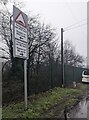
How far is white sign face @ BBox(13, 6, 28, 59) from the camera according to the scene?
10183mm

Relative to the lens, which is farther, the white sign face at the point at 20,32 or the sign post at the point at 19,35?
the white sign face at the point at 20,32

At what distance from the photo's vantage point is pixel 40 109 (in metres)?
10.5

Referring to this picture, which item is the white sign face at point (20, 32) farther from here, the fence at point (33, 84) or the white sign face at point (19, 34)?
the fence at point (33, 84)

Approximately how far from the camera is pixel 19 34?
10586 millimetres

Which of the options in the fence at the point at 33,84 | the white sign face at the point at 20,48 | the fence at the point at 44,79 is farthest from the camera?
the fence at the point at 44,79

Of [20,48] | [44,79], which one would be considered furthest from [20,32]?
[44,79]

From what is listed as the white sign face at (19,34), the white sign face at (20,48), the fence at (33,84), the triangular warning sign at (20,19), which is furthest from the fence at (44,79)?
the triangular warning sign at (20,19)

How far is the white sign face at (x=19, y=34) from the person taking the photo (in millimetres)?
10183

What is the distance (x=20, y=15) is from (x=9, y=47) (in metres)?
15.6

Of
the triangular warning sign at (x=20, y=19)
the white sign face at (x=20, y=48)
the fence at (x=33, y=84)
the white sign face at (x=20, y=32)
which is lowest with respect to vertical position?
the fence at (x=33, y=84)

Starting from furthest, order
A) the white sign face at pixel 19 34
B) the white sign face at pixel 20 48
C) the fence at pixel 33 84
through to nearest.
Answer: the fence at pixel 33 84 → the white sign face at pixel 20 48 → the white sign face at pixel 19 34

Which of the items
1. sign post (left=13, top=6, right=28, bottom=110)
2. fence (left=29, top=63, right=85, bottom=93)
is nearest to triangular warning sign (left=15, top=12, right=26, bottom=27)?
sign post (left=13, top=6, right=28, bottom=110)

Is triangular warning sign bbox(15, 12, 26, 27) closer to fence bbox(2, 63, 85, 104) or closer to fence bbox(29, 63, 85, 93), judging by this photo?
fence bbox(2, 63, 85, 104)

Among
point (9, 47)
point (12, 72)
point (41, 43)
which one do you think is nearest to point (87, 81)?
point (41, 43)
